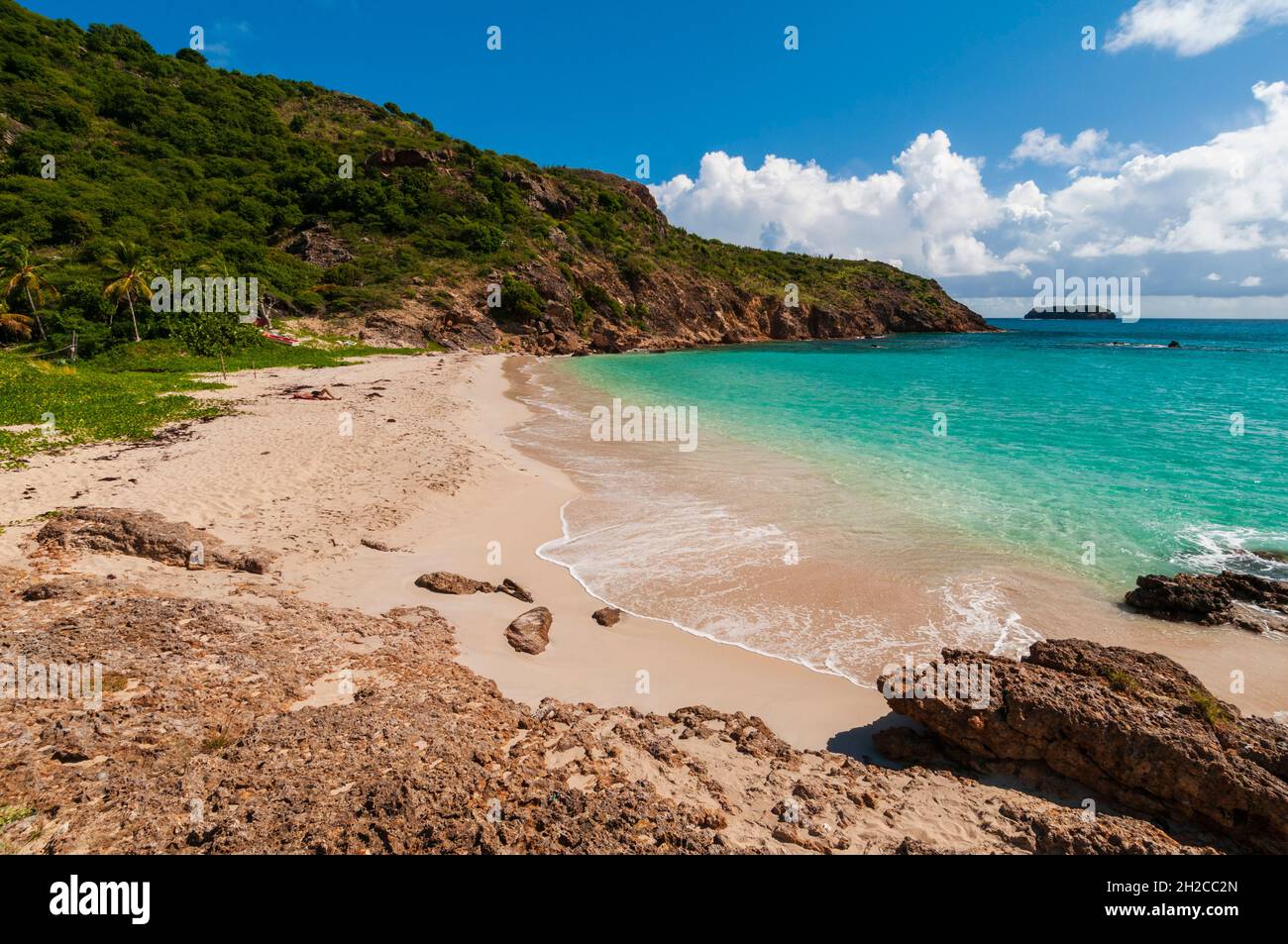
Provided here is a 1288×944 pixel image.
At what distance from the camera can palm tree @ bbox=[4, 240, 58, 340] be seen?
98.2 ft

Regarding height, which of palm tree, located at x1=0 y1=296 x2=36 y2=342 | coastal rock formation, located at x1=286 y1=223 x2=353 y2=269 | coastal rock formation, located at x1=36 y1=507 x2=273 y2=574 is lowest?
coastal rock formation, located at x1=36 y1=507 x2=273 y2=574

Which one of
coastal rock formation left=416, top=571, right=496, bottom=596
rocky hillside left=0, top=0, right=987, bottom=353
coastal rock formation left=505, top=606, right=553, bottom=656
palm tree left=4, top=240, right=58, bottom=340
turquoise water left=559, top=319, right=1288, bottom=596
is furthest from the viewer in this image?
rocky hillside left=0, top=0, right=987, bottom=353

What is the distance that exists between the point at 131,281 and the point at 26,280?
4.95 m

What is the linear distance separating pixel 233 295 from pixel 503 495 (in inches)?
1459

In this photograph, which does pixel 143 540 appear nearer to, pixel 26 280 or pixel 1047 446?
pixel 1047 446

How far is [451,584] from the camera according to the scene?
8.27 metres

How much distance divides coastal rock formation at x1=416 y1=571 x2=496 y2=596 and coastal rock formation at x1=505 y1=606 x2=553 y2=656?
3.56ft

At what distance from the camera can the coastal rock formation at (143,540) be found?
7652 mm

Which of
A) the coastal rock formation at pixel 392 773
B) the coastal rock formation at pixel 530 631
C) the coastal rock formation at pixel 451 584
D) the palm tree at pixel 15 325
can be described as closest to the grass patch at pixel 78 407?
the palm tree at pixel 15 325

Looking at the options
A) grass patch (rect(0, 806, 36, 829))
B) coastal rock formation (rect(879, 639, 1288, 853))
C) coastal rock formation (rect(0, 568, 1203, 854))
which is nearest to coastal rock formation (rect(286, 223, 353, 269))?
coastal rock formation (rect(0, 568, 1203, 854))

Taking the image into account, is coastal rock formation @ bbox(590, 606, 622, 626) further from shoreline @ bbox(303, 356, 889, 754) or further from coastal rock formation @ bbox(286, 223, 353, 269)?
coastal rock formation @ bbox(286, 223, 353, 269)
